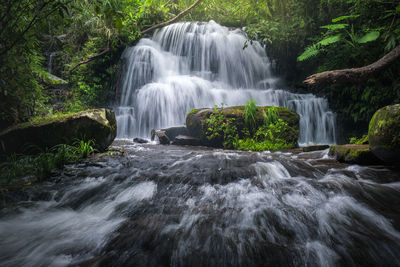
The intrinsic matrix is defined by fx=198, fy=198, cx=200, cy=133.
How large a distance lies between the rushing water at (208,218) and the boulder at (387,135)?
0.99 feet

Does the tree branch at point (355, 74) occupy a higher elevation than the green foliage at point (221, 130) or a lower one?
higher

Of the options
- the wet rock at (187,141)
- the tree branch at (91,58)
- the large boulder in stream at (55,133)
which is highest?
the tree branch at (91,58)

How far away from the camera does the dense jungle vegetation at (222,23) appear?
3375 mm

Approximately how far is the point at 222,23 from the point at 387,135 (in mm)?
14008

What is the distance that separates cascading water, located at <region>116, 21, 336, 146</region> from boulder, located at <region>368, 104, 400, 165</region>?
191 inches

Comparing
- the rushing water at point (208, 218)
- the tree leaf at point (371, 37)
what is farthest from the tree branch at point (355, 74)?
the rushing water at point (208, 218)

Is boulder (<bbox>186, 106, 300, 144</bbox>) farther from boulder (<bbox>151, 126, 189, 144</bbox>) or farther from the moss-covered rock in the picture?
the moss-covered rock

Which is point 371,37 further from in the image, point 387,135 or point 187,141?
point 187,141

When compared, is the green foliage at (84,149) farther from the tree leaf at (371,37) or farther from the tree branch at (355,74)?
the tree leaf at (371,37)

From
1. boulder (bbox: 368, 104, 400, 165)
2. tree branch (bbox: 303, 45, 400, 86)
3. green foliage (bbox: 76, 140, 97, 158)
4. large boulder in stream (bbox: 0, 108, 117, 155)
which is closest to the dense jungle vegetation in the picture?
large boulder in stream (bbox: 0, 108, 117, 155)

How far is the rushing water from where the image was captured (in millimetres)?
1515

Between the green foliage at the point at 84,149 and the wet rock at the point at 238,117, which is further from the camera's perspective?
the wet rock at the point at 238,117

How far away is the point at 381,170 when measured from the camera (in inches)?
126

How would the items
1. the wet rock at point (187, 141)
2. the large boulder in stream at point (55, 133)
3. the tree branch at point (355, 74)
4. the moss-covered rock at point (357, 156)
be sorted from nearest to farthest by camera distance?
the moss-covered rock at point (357, 156) → the large boulder in stream at point (55, 133) → the tree branch at point (355, 74) → the wet rock at point (187, 141)
